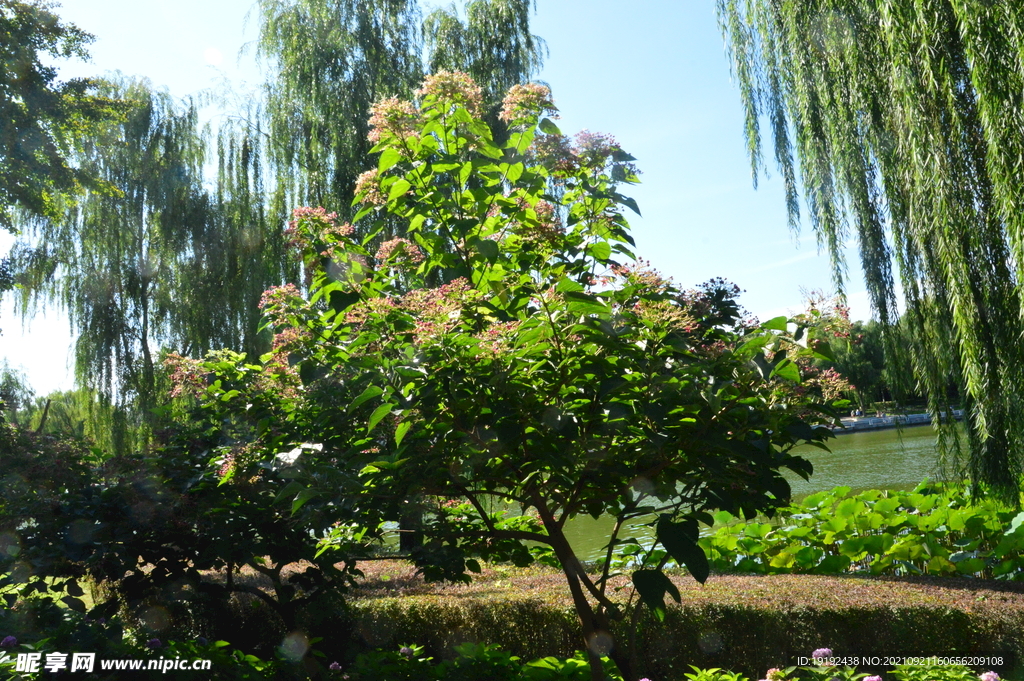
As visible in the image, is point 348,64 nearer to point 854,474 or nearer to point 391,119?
point 391,119

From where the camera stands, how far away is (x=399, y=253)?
9.57 feet

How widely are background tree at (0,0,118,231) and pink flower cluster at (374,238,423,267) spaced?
9.13 metres

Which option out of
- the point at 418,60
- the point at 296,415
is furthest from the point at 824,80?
the point at 418,60

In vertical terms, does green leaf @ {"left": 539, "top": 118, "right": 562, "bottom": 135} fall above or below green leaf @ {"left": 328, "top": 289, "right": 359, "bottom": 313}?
above

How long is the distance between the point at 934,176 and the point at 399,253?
2.99m

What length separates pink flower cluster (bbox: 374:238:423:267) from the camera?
9.29ft

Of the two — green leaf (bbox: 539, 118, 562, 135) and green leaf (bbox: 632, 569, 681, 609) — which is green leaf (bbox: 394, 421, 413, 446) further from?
green leaf (bbox: 539, 118, 562, 135)

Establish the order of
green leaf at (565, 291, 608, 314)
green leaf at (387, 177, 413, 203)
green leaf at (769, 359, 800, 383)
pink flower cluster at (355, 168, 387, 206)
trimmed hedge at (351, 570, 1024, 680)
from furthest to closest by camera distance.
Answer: trimmed hedge at (351, 570, 1024, 680)
pink flower cluster at (355, 168, 387, 206)
green leaf at (387, 177, 413, 203)
green leaf at (565, 291, 608, 314)
green leaf at (769, 359, 800, 383)

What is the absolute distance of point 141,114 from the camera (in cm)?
1170

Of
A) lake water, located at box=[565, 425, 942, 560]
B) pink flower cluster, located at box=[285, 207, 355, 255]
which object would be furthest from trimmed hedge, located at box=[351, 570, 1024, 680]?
lake water, located at box=[565, 425, 942, 560]

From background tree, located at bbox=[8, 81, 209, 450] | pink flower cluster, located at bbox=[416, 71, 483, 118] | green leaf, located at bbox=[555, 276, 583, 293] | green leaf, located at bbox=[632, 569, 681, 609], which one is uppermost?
background tree, located at bbox=[8, 81, 209, 450]

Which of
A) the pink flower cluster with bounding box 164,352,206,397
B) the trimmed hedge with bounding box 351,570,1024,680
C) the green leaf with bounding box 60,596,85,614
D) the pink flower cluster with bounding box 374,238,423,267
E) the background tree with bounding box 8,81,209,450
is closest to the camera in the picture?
the pink flower cluster with bounding box 374,238,423,267

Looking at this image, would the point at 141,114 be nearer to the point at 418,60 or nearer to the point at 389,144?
the point at 418,60

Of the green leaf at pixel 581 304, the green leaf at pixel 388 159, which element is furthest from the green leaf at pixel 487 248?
the green leaf at pixel 388 159
